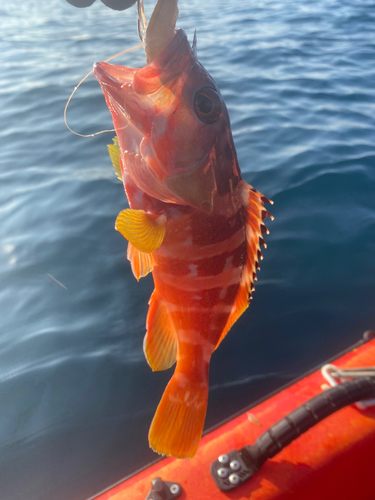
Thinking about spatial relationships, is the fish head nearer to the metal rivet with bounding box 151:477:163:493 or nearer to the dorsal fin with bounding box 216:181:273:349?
the dorsal fin with bounding box 216:181:273:349

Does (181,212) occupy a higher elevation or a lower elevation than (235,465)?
higher

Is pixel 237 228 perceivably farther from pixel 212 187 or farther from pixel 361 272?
pixel 361 272

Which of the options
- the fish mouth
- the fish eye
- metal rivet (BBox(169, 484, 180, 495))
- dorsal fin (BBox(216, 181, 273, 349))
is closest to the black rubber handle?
metal rivet (BBox(169, 484, 180, 495))

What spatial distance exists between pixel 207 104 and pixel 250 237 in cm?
59

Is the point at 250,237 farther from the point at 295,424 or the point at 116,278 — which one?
the point at 116,278

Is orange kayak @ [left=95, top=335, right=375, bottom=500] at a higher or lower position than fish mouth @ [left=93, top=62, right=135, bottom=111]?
lower

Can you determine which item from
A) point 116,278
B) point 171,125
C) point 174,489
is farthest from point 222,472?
point 116,278

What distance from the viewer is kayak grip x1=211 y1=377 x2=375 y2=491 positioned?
6.58ft

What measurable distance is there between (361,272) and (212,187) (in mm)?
2975

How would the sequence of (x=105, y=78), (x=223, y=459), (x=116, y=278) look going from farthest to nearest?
1. (x=116, y=278)
2. (x=223, y=459)
3. (x=105, y=78)

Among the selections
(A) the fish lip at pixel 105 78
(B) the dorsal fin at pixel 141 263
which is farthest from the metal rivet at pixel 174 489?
(A) the fish lip at pixel 105 78

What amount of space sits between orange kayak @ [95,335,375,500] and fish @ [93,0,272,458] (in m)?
0.54

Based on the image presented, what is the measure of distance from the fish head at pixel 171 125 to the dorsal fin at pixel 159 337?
575mm

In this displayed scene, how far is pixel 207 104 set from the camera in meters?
1.48
